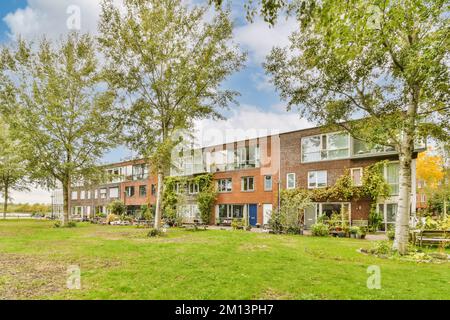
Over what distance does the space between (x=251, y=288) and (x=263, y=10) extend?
6.19 m

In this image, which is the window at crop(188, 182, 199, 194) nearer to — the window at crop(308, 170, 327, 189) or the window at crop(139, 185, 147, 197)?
the window at crop(139, 185, 147, 197)

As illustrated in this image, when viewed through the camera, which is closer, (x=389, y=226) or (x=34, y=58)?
(x=389, y=226)

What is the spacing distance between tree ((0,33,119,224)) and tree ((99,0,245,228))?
6.77m

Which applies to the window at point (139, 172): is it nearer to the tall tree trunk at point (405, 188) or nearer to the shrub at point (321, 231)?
the shrub at point (321, 231)

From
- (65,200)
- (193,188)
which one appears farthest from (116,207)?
(65,200)

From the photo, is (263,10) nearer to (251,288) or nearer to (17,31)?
(251,288)

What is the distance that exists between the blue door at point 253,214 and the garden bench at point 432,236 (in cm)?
1970

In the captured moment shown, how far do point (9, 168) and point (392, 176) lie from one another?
43283 mm

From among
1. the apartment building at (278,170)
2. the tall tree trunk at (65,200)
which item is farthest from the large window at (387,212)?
the tall tree trunk at (65,200)

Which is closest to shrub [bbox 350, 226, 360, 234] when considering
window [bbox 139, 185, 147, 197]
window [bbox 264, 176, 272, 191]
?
window [bbox 264, 176, 272, 191]

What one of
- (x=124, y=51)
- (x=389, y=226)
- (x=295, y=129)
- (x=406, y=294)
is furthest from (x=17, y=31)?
(x=389, y=226)

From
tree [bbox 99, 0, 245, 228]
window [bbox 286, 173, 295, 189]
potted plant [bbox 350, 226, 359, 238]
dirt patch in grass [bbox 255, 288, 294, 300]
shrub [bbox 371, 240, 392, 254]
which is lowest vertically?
potted plant [bbox 350, 226, 359, 238]

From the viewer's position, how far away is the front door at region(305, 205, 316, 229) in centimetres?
3041
